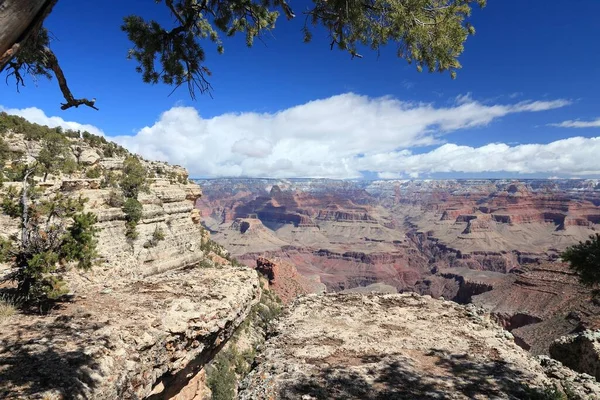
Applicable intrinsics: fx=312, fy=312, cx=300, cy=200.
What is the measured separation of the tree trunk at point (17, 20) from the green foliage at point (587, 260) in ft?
38.7

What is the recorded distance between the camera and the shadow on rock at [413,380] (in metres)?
6.02

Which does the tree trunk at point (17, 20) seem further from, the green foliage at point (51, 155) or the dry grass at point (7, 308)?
the green foliage at point (51, 155)

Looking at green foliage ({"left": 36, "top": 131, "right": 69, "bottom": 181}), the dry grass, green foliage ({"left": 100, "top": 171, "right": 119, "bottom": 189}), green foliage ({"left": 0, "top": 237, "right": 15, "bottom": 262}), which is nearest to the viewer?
the dry grass

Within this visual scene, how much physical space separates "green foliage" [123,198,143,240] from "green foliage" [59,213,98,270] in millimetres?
15855

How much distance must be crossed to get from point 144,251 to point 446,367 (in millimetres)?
22665

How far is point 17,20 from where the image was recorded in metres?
3.18

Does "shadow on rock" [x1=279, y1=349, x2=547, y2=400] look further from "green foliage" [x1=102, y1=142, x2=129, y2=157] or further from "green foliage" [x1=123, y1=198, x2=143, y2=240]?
"green foliage" [x1=102, y1=142, x2=129, y2=157]

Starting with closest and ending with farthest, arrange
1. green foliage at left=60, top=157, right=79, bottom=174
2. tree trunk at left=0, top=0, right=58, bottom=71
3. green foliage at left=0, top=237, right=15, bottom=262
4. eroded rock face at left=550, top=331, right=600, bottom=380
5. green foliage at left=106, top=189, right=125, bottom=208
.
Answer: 1. tree trunk at left=0, top=0, right=58, bottom=71
2. green foliage at left=0, top=237, right=15, bottom=262
3. eroded rock face at left=550, top=331, right=600, bottom=380
4. green foliage at left=106, top=189, right=125, bottom=208
5. green foliage at left=60, top=157, right=79, bottom=174

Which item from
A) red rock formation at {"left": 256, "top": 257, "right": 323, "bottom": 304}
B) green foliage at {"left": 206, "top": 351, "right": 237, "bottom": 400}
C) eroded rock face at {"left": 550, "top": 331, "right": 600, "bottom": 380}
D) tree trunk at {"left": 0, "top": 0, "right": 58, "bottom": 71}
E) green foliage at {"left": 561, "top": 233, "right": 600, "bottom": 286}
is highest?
tree trunk at {"left": 0, "top": 0, "right": 58, "bottom": 71}

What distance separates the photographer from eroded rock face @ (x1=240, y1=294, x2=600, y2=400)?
6195 mm

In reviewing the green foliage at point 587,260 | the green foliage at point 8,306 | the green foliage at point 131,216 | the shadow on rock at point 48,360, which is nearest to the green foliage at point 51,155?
the green foliage at point 131,216

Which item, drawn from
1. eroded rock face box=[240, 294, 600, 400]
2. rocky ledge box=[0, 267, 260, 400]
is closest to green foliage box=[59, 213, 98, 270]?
rocky ledge box=[0, 267, 260, 400]

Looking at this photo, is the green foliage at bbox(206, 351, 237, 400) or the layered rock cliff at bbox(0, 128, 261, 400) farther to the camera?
the green foliage at bbox(206, 351, 237, 400)

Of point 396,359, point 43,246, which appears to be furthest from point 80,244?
point 396,359
